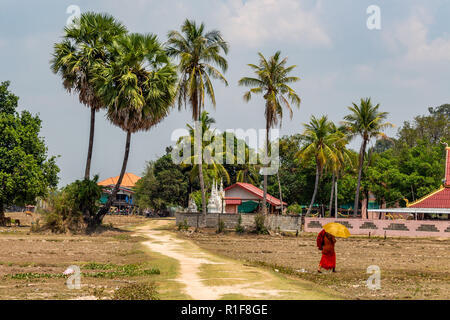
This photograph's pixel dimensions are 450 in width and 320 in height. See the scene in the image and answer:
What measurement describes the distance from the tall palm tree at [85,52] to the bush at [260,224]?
1289 centimetres

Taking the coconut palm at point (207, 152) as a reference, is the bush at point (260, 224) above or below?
below

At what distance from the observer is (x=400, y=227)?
41.5 meters

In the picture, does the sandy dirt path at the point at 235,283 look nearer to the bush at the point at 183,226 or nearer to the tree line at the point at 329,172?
the bush at the point at 183,226

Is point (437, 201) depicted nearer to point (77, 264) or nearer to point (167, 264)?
point (167, 264)

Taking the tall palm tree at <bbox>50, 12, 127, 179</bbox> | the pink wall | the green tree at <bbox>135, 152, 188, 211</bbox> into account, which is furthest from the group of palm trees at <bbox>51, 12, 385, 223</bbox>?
the green tree at <bbox>135, 152, 188, 211</bbox>

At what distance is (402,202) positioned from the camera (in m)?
64.6

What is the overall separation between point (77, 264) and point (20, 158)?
69.3ft

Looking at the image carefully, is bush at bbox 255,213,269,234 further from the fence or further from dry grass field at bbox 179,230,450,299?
the fence

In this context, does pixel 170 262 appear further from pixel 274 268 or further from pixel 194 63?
pixel 194 63

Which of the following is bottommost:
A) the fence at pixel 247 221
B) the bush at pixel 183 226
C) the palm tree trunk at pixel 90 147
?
the bush at pixel 183 226

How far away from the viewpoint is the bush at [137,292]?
1210 cm

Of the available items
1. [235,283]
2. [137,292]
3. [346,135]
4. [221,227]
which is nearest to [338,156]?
[346,135]

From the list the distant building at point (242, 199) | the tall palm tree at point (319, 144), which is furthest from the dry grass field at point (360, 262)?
the distant building at point (242, 199)

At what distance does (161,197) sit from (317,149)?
3024 centimetres
